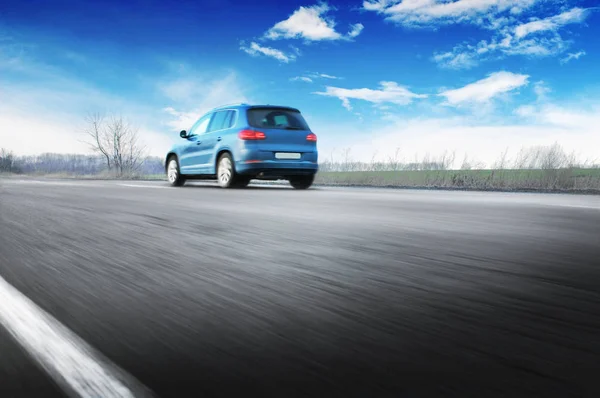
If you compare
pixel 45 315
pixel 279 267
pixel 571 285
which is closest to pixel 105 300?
pixel 45 315

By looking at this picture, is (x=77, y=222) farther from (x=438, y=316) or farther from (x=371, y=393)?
(x=371, y=393)

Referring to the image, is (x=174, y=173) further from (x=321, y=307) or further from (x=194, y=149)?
(x=321, y=307)

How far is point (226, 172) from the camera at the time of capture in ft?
44.2

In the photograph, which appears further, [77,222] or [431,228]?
[77,222]

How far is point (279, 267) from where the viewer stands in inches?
120

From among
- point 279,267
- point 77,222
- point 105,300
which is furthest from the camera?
point 77,222

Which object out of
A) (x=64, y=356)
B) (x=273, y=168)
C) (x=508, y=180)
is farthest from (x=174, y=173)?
(x=64, y=356)

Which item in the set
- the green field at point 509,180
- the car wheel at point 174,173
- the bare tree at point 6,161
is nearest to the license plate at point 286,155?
the car wheel at point 174,173

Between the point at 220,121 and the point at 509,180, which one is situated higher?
the point at 220,121

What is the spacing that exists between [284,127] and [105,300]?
11.1 meters

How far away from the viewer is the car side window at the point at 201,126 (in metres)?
14.7

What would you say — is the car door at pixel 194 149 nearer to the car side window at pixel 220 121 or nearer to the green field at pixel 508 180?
the car side window at pixel 220 121

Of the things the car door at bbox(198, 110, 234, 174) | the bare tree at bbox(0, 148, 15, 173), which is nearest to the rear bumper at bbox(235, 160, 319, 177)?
the car door at bbox(198, 110, 234, 174)

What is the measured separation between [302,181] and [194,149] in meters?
2.87
